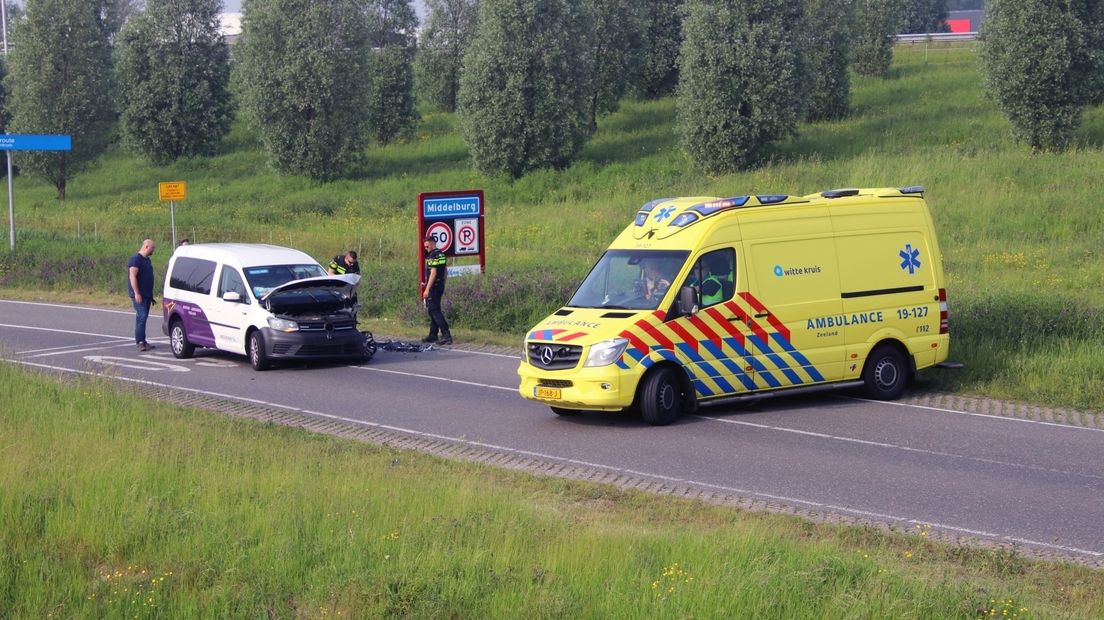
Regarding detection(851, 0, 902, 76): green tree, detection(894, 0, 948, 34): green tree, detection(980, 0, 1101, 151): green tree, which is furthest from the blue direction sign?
detection(894, 0, 948, 34): green tree

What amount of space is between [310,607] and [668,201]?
9.56 metres

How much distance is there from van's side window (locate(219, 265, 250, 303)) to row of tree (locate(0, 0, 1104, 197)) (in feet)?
96.6

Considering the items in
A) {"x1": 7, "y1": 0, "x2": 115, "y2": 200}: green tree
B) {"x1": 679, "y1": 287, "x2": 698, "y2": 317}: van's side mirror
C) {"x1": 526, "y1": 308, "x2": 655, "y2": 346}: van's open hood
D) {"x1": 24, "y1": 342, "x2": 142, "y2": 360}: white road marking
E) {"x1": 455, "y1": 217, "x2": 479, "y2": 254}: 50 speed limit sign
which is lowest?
{"x1": 24, "y1": 342, "x2": 142, "y2": 360}: white road marking

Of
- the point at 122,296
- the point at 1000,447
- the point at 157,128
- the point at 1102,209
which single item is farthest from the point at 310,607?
the point at 157,128

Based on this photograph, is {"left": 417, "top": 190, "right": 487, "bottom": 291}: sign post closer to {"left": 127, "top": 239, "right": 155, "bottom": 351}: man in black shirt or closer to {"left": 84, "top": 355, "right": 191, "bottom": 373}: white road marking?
{"left": 127, "top": 239, "right": 155, "bottom": 351}: man in black shirt

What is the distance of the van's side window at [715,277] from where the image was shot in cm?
1436

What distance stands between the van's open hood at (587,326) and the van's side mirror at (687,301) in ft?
1.15

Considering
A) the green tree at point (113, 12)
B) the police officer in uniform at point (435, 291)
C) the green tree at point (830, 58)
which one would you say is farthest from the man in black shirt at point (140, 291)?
the green tree at point (113, 12)

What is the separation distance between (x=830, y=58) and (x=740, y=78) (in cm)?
778

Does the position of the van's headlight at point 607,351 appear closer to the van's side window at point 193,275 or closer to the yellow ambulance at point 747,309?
the yellow ambulance at point 747,309

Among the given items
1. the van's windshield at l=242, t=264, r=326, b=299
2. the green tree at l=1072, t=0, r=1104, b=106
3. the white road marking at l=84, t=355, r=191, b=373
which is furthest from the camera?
the green tree at l=1072, t=0, r=1104, b=106

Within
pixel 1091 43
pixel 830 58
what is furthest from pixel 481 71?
pixel 1091 43

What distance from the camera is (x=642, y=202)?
43.3 meters

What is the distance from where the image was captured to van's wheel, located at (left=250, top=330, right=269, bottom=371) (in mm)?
18406
